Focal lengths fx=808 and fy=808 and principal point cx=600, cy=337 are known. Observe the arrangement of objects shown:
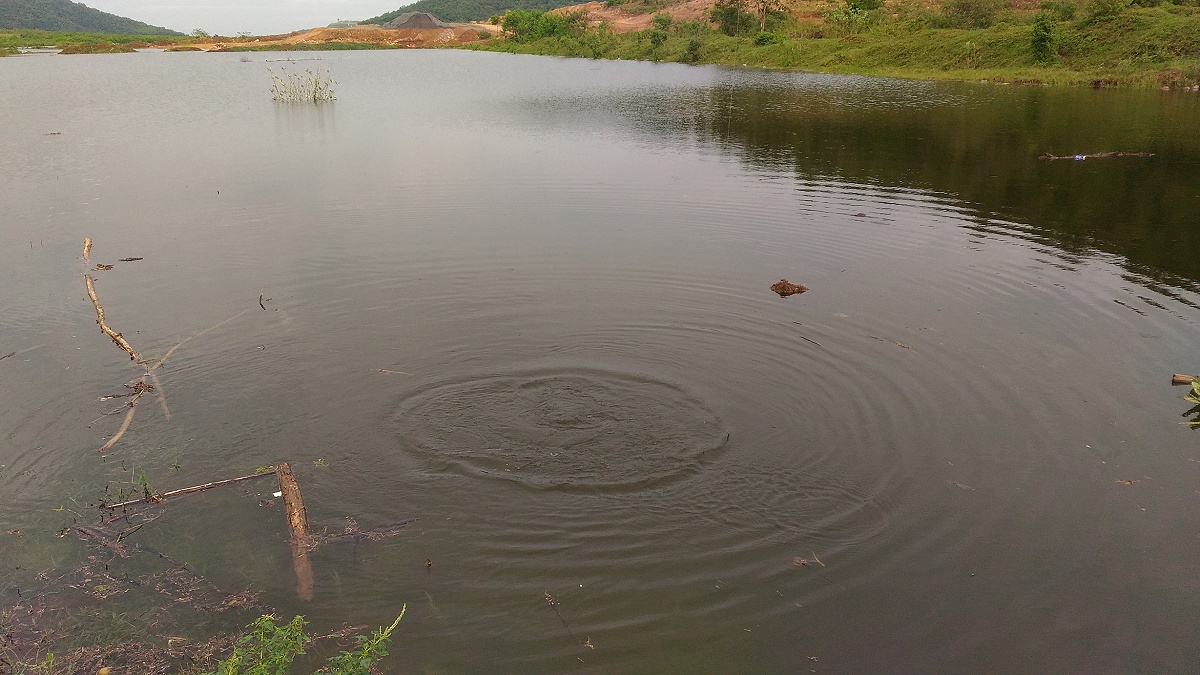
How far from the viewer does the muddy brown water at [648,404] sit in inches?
241

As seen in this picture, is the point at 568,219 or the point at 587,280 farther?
the point at 568,219

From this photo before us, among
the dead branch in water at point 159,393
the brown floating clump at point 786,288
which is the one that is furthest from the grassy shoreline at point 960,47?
the dead branch in water at point 159,393

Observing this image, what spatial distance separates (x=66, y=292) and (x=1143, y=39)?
53.7m

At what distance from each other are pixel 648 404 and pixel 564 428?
1.06m

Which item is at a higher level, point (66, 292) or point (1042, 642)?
point (66, 292)

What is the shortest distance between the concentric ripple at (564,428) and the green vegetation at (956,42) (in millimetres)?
44374

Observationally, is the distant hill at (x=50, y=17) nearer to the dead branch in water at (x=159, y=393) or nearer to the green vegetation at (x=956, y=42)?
the green vegetation at (x=956, y=42)

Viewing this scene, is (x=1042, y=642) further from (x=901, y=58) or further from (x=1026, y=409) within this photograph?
(x=901, y=58)

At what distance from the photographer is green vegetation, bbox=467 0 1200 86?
147ft

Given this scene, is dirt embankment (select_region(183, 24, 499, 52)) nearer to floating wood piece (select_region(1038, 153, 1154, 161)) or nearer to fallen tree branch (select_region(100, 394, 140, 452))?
floating wood piece (select_region(1038, 153, 1154, 161))

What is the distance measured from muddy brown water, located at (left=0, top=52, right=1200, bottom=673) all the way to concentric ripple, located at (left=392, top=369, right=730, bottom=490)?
0.04 metres

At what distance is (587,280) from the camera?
1305 centimetres

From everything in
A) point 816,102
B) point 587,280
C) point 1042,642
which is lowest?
point 1042,642

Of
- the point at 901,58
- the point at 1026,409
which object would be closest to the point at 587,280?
the point at 1026,409
